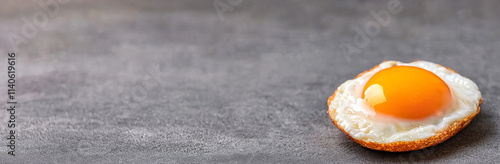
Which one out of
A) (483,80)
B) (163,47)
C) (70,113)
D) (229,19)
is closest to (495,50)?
(483,80)

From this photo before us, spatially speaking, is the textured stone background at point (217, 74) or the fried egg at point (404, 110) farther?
the textured stone background at point (217, 74)

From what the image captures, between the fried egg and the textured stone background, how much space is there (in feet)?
0.49

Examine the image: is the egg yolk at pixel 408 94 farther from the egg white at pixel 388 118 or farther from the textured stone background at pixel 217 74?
the textured stone background at pixel 217 74

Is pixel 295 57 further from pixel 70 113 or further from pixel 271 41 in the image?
pixel 70 113

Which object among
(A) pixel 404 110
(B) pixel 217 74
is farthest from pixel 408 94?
(B) pixel 217 74

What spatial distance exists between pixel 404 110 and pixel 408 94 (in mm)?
107

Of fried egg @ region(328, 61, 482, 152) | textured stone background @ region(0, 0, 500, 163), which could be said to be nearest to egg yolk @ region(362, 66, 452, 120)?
fried egg @ region(328, 61, 482, 152)

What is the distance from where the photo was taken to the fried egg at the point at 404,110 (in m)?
3.25

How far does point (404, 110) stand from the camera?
10.9ft

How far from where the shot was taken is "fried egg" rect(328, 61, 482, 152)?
3252 mm

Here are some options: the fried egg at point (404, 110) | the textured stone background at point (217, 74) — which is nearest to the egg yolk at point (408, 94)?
the fried egg at point (404, 110)

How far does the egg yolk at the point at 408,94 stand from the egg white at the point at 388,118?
0.04 meters

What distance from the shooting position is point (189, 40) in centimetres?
570

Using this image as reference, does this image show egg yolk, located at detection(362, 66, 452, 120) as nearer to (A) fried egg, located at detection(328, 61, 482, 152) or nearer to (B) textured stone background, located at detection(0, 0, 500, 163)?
(A) fried egg, located at detection(328, 61, 482, 152)
